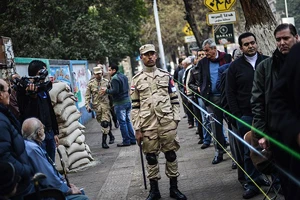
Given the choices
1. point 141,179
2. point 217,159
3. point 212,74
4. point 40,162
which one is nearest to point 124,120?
point 217,159

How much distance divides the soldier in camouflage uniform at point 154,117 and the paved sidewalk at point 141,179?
0.46 m

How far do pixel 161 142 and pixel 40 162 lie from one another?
90.4 inches

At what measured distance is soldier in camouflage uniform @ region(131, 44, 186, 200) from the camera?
6891mm

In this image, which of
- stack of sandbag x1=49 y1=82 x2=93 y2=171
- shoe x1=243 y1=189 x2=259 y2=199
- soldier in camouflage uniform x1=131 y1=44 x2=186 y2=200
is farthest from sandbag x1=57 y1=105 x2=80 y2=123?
shoe x1=243 y1=189 x2=259 y2=199

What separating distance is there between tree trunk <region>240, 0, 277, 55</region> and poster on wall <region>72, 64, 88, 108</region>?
10073 mm

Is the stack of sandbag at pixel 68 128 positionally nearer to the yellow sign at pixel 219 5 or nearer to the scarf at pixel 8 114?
the scarf at pixel 8 114

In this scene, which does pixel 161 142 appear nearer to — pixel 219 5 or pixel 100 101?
pixel 100 101

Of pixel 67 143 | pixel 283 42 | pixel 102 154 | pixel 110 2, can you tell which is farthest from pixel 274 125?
pixel 110 2

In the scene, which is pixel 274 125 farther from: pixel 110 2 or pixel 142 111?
pixel 110 2

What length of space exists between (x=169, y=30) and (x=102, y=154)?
35.5m

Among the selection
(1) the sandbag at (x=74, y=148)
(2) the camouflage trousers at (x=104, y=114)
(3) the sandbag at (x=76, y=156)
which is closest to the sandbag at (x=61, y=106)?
(1) the sandbag at (x=74, y=148)

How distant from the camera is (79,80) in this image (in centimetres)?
1927

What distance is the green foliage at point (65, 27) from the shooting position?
21.9 meters

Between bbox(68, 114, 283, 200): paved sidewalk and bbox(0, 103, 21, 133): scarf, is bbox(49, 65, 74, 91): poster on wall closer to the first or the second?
bbox(68, 114, 283, 200): paved sidewalk
